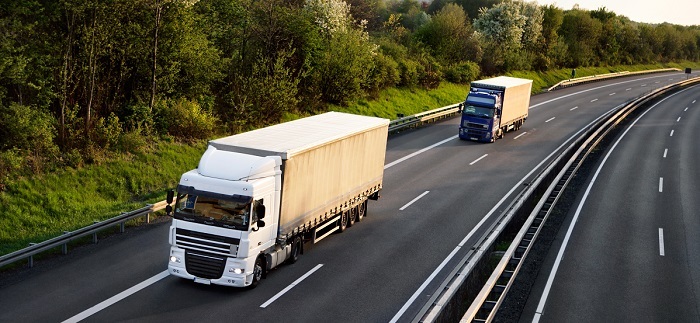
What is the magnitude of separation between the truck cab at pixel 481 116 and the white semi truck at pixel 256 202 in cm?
2015

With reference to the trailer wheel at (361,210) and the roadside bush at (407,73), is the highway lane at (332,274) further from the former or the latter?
the roadside bush at (407,73)

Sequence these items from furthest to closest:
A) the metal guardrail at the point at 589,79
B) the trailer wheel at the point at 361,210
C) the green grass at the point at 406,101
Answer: the metal guardrail at the point at 589,79
the green grass at the point at 406,101
the trailer wheel at the point at 361,210

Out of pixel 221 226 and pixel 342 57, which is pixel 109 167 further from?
pixel 342 57

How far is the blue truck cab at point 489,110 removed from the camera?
41.7m

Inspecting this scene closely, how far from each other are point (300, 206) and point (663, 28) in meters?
123

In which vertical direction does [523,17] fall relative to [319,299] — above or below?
above

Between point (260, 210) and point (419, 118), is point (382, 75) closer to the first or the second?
point (419, 118)

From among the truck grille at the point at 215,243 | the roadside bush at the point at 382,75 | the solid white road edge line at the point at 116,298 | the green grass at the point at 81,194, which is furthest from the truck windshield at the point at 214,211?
the roadside bush at the point at 382,75

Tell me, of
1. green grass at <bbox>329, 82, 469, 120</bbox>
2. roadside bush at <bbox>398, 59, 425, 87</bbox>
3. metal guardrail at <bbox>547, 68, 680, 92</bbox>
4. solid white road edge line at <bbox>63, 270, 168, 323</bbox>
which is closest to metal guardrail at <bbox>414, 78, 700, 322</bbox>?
solid white road edge line at <bbox>63, 270, 168, 323</bbox>

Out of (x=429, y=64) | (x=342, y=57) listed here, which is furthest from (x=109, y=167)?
(x=429, y=64)

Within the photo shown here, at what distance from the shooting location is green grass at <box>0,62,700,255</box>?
22.2 meters

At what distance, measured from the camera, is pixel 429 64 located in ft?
203

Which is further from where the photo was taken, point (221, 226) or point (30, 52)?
point (30, 52)

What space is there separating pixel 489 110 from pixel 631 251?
19.3 meters
